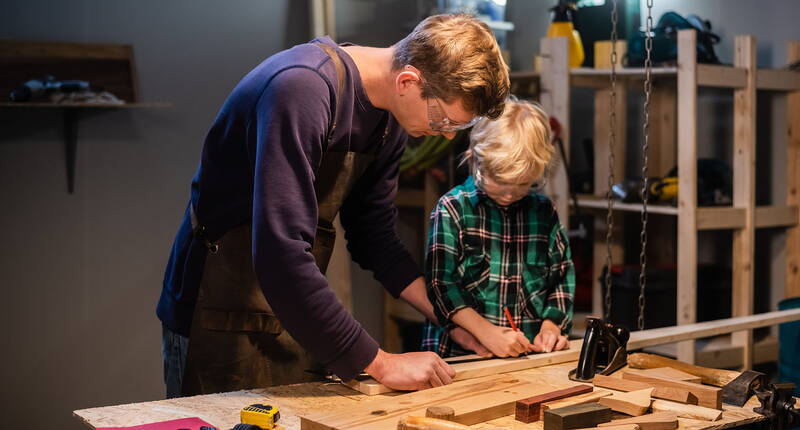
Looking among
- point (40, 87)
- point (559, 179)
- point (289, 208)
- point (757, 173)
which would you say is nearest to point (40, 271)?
point (40, 87)

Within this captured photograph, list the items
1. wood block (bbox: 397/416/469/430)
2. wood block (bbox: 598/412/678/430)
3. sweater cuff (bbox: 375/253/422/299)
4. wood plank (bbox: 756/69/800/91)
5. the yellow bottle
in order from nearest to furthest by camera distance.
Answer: wood block (bbox: 397/416/469/430) → wood block (bbox: 598/412/678/430) → sweater cuff (bbox: 375/253/422/299) → wood plank (bbox: 756/69/800/91) → the yellow bottle

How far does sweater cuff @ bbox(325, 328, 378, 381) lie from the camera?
1.79 metres

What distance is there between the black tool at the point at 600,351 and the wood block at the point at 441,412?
511mm

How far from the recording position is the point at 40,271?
3.98 m

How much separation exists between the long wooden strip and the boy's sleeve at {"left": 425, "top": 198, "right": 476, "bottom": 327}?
26 cm

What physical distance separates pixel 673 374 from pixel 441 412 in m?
0.67

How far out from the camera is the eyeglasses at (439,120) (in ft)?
6.12

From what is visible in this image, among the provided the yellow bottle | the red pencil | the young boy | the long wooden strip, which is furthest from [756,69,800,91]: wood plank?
the red pencil

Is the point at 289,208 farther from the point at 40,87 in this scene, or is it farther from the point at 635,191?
the point at 635,191

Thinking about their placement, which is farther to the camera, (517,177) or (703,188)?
(703,188)

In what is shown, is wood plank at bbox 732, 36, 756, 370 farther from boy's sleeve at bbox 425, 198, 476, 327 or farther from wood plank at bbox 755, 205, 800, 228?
boy's sleeve at bbox 425, 198, 476, 327

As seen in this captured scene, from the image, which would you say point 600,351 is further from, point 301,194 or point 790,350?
point 790,350

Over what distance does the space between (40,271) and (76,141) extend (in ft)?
2.00

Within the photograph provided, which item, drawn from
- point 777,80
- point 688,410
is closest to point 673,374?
point 688,410
